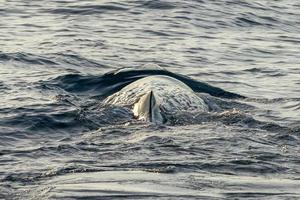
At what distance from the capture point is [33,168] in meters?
9.48

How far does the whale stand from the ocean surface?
0.22 m

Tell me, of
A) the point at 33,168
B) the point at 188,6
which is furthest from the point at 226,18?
the point at 33,168

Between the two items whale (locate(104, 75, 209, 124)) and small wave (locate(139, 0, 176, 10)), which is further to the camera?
small wave (locate(139, 0, 176, 10))

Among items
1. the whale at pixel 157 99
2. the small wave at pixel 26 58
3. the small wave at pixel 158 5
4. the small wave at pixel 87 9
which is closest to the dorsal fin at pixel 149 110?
the whale at pixel 157 99

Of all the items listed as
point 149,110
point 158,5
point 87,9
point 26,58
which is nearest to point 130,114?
point 149,110

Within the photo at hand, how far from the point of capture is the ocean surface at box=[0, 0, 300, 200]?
9070mm

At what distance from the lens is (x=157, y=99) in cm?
1273

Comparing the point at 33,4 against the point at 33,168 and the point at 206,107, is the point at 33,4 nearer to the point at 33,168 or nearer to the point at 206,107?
the point at 206,107

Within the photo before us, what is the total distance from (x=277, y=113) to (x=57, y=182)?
5550 millimetres

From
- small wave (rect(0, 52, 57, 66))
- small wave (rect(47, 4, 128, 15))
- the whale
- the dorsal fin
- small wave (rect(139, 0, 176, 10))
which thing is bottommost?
small wave (rect(139, 0, 176, 10))

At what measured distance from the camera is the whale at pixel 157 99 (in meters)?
11.9

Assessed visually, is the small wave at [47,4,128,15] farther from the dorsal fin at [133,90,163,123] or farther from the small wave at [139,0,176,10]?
the dorsal fin at [133,90,163,123]

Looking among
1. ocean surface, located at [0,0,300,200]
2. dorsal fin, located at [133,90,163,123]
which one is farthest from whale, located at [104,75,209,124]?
ocean surface, located at [0,0,300,200]

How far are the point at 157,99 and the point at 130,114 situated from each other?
59cm
